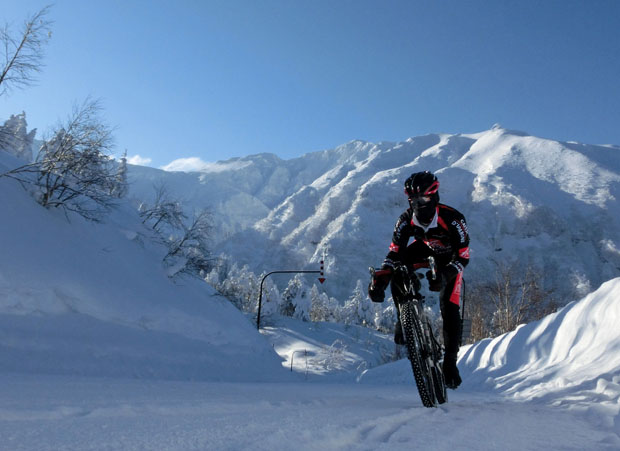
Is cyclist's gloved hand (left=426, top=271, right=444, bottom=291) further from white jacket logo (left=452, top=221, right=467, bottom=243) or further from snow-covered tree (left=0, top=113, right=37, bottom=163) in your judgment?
snow-covered tree (left=0, top=113, right=37, bottom=163)

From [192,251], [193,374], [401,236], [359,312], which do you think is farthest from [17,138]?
[359,312]

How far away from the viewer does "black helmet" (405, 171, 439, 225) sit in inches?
164

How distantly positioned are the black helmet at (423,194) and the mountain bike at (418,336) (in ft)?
2.22

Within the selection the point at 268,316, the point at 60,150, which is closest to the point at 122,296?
the point at 60,150

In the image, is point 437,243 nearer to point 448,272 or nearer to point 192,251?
point 448,272

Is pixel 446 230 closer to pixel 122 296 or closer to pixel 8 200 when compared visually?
pixel 122 296

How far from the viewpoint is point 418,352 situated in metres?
3.76

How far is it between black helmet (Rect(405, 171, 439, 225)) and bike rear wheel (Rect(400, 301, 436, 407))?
1016mm

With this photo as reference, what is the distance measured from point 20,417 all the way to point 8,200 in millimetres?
9146

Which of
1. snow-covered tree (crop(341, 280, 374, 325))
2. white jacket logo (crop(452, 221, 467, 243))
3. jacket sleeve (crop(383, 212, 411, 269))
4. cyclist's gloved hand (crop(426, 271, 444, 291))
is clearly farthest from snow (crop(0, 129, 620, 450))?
snow-covered tree (crop(341, 280, 374, 325))

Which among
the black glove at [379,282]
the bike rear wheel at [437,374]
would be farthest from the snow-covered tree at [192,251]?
the bike rear wheel at [437,374]

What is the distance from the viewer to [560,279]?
133 m

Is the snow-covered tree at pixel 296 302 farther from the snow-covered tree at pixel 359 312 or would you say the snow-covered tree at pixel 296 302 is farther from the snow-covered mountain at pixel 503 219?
the snow-covered mountain at pixel 503 219

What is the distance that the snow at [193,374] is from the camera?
222 cm
